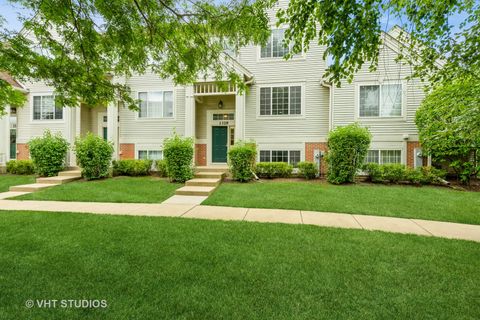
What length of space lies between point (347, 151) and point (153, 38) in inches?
311

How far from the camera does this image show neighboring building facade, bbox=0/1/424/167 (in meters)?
10.9

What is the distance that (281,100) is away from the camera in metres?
12.0

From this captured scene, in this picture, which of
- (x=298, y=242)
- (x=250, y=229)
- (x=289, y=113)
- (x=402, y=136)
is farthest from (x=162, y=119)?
(x=402, y=136)

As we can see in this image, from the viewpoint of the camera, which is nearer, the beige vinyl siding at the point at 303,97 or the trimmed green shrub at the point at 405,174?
the trimmed green shrub at the point at 405,174

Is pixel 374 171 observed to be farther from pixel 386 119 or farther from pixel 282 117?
pixel 282 117

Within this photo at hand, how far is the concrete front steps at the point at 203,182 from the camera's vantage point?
8234mm

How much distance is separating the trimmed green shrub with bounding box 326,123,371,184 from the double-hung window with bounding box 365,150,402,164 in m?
1.82

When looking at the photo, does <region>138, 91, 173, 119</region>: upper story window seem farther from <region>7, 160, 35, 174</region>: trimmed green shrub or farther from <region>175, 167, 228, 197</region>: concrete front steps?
<region>7, 160, 35, 174</region>: trimmed green shrub

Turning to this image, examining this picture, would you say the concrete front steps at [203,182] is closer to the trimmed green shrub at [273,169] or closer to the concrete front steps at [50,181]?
the trimmed green shrub at [273,169]

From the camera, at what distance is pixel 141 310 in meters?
2.32

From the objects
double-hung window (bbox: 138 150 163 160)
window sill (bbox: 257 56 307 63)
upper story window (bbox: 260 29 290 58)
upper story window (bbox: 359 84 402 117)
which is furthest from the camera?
double-hung window (bbox: 138 150 163 160)

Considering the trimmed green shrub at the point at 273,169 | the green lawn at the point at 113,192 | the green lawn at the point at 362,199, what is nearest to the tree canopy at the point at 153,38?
the green lawn at the point at 362,199

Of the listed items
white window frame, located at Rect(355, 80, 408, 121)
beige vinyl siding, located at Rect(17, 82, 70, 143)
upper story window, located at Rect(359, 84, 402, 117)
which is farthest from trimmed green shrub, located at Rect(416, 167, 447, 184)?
beige vinyl siding, located at Rect(17, 82, 70, 143)

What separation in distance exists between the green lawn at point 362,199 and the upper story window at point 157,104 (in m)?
5.86
